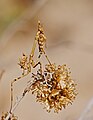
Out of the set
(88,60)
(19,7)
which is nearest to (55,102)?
(88,60)

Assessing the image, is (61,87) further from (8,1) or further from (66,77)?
(8,1)

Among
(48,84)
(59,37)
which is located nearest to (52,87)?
(48,84)

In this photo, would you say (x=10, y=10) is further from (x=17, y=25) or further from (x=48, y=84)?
(x=48, y=84)

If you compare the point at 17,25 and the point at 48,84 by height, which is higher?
the point at 17,25

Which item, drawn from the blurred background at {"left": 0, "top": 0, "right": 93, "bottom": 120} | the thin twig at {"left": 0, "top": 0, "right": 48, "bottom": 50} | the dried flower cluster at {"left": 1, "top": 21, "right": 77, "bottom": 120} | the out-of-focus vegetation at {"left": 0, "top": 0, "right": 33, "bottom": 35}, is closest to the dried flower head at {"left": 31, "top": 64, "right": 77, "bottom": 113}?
the dried flower cluster at {"left": 1, "top": 21, "right": 77, "bottom": 120}

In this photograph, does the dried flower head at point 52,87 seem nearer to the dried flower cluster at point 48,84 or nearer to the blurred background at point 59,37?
the dried flower cluster at point 48,84

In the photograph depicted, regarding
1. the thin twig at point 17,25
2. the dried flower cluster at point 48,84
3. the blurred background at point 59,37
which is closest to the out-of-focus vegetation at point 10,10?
the blurred background at point 59,37
